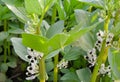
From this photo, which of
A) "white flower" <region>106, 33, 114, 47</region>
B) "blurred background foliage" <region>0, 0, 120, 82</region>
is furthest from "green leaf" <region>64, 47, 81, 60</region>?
"white flower" <region>106, 33, 114, 47</region>

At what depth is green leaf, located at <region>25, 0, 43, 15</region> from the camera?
455 mm

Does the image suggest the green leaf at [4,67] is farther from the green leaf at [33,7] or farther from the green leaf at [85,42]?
the green leaf at [33,7]

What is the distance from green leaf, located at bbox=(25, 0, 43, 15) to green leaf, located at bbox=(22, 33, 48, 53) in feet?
0.15

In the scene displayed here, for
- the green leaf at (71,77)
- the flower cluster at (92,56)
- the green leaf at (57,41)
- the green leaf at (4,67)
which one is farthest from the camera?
the green leaf at (4,67)

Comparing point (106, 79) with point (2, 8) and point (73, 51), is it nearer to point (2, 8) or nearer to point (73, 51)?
point (73, 51)

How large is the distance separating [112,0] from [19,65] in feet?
2.22

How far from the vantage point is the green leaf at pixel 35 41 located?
0.45m

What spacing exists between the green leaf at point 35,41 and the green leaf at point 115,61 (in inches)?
5.3

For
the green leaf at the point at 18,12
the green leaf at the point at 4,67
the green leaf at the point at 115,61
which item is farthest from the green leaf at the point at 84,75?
the green leaf at the point at 4,67

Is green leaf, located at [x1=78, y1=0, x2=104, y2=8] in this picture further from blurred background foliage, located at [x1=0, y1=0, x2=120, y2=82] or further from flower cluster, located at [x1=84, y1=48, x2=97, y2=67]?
flower cluster, located at [x1=84, y1=48, x2=97, y2=67]

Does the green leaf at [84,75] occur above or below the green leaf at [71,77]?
above

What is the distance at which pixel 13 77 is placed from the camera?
1.11 m

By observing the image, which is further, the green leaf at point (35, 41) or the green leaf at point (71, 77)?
the green leaf at point (71, 77)

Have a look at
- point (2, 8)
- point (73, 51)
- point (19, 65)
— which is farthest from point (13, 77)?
point (73, 51)
